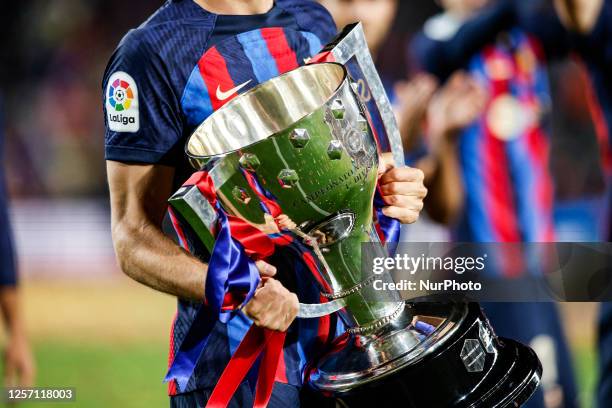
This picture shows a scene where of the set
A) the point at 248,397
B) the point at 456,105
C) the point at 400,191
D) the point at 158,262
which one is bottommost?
the point at 456,105

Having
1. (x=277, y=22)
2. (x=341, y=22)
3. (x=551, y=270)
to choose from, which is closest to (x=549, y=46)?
(x=341, y=22)

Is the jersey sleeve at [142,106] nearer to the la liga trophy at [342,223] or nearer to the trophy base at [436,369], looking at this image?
the la liga trophy at [342,223]

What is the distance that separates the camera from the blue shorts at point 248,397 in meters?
1.40

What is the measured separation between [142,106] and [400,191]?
1.28 feet

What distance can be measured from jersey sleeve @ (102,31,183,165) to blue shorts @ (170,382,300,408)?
1.15ft

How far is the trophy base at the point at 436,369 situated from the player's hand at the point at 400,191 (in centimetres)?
16

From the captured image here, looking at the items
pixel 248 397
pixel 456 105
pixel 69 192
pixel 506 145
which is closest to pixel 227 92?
pixel 248 397

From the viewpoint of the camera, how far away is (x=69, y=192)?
16.3 ft

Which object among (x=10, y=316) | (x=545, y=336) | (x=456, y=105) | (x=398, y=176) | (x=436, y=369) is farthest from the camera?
(x=10, y=316)

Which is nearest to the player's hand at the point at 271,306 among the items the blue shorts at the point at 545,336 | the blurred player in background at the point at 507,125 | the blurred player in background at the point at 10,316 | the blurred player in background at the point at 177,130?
the blurred player in background at the point at 177,130

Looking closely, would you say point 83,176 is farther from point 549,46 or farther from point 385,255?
point 385,255

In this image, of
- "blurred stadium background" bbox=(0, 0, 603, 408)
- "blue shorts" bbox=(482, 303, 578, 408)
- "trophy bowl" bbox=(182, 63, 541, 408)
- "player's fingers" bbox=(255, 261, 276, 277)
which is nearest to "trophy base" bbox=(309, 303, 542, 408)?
"trophy bowl" bbox=(182, 63, 541, 408)

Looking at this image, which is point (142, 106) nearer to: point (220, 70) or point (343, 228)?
point (220, 70)

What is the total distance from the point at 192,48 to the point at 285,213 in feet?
1.19
